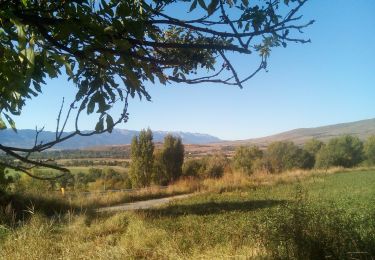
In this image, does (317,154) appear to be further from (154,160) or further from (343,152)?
(154,160)

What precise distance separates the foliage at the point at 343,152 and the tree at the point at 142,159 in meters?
28.8

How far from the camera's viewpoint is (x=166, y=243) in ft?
21.1

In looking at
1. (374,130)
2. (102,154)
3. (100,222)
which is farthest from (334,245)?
(374,130)

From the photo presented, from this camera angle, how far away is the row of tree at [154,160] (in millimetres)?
42625

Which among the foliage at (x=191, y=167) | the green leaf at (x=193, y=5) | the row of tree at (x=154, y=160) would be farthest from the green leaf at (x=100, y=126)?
the foliage at (x=191, y=167)

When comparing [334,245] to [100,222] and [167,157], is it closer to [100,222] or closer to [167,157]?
[100,222]

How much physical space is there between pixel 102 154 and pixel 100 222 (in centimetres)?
12317

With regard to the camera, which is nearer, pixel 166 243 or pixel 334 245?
pixel 334 245

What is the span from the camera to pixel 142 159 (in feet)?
140

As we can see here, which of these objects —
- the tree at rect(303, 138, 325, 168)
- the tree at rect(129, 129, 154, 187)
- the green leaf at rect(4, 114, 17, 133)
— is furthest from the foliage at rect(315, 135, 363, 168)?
the green leaf at rect(4, 114, 17, 133)

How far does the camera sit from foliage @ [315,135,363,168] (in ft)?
191

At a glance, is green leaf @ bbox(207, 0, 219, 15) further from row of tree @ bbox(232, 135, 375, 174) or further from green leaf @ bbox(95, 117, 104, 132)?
row of tree @ bbox(232, 135, 375, 174)

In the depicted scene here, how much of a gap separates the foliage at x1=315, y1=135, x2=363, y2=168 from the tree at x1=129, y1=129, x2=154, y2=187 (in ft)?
94.5

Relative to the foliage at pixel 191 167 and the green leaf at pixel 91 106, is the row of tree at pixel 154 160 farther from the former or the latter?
the green leaf at pixel 91 106
